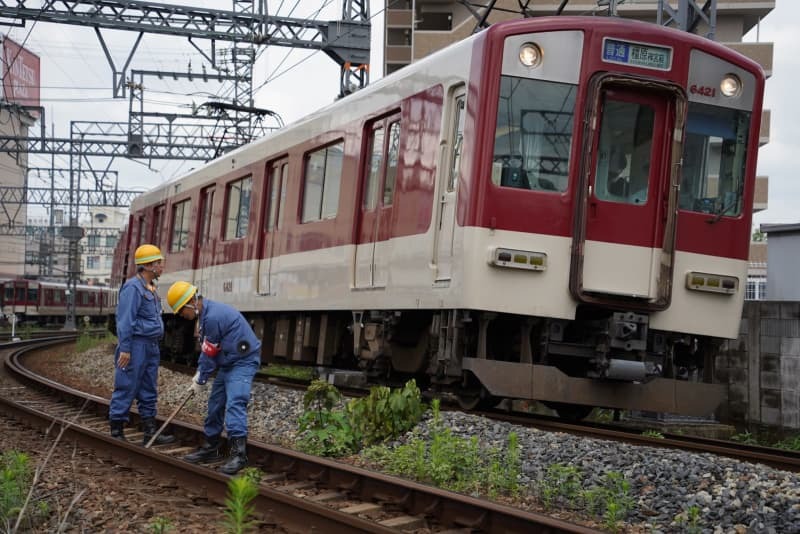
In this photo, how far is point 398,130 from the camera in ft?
31.7

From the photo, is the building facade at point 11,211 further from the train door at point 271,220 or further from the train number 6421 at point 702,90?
the train number 6421 at point 702,90

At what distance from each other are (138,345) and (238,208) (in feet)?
21.1

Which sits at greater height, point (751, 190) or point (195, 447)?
point (751, 190)

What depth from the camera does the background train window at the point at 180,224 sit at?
1720cm

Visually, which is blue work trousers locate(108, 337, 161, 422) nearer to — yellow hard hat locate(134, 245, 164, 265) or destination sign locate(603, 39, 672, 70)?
yellow hard hat locate(134, 245, 164, 265)

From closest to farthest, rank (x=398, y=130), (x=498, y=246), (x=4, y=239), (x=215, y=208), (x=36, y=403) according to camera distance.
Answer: (x=498, y=246) → (x=398, y=130) → (x=36, y=403) → (x=215, y=208) → (x=4, y=239)

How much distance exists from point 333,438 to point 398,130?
10.7ft

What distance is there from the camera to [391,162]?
9758mm

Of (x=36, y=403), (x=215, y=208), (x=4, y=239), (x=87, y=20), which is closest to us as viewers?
(x=36, y=403)

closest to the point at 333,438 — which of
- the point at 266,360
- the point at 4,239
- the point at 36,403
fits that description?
the point at 36,403

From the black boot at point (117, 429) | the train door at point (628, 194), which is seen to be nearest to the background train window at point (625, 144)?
the train door at point (628, 194)

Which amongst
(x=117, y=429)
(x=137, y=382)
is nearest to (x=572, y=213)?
(x=137, y=382)

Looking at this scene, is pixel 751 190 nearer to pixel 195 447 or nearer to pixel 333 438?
pixel 333 438

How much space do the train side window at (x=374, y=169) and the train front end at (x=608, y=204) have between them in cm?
214
